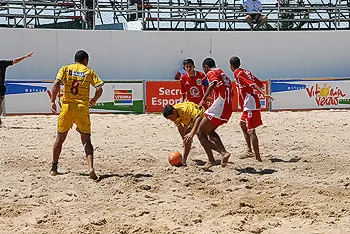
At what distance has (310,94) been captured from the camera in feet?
58.4

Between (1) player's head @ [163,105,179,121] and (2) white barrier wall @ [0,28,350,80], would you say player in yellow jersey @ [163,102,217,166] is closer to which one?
(1) player's head @ [163,105,179,121]

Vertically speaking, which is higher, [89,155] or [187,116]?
[187,116]

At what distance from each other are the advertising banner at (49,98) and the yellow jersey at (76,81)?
7.19 meters

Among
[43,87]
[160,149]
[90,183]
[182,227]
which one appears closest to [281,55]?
[43,87]

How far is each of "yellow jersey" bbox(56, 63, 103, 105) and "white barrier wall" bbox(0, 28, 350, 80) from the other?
1014 cm

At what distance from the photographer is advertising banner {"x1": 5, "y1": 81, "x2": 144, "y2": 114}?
634 inches

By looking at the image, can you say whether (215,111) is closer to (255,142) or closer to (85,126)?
(255,142)

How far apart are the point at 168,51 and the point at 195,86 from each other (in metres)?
8.91

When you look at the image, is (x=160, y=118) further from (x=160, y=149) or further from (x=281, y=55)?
(x=281, y=55)

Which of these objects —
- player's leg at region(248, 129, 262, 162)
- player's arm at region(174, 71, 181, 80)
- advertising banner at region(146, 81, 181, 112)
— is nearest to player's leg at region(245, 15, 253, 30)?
player's arm at region(174, 71, 181, 80)

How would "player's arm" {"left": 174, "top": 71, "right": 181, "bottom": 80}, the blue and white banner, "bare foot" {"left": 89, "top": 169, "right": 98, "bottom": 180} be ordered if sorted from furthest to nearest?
"player's arm" {"left": 174, "top": 71, "right": 181, "bottom": 80}, the blue and white banner, "bare foot" {"left": 89, "top": 169, "right": 98, "bottom": 180}

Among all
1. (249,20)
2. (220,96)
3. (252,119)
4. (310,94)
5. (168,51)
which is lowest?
(310,94)

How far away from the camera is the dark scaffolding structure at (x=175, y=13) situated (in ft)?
63.0

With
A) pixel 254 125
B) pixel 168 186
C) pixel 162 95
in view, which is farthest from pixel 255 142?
pixel 162 95
